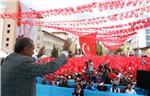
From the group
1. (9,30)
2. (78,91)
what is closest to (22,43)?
(78,91)

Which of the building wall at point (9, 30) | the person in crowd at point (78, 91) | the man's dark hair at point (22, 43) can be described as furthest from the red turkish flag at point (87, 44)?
the building wall at point (9, 30)

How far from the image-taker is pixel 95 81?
42.7ft

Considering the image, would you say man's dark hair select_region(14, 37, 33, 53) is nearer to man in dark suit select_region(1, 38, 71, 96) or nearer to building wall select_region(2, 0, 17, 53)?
man in dark suit select_region(1, 38, 71, 96)

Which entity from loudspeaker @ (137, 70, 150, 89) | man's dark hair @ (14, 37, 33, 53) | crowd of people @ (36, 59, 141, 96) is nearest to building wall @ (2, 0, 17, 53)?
crowd of people @ (36, 59, 141, 96)

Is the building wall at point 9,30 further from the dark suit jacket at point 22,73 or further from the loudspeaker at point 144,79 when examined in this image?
the dark suit jacket at point 22,73

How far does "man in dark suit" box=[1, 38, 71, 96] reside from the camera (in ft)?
8.17

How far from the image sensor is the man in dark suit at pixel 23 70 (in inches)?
98.0

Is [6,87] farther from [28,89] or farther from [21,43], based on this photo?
[21,43]

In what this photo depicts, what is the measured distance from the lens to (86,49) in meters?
14.7

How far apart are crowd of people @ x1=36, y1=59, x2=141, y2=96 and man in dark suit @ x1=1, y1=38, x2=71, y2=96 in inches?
289

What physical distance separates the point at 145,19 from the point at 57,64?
37.4ft

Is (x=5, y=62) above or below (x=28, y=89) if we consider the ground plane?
above

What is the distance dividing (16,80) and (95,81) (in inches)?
418

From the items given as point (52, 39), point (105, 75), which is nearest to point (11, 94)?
point (105, 75)
